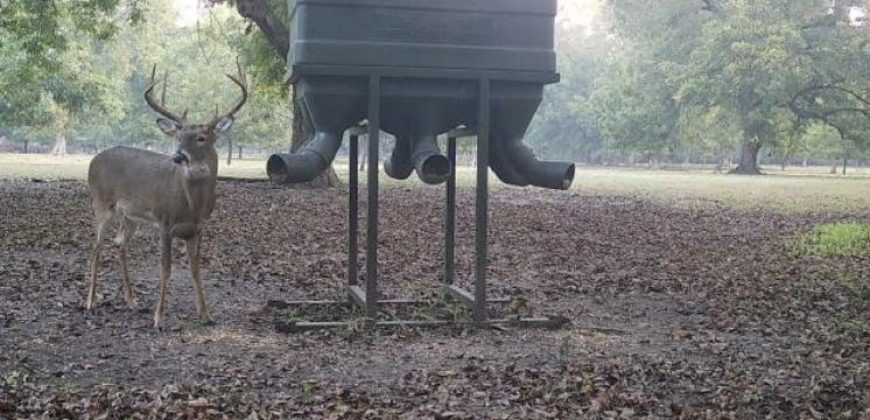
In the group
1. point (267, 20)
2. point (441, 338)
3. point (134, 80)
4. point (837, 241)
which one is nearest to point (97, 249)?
point (441, 338)

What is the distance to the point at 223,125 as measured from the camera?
788 cm

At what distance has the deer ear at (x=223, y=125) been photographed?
7.84 m

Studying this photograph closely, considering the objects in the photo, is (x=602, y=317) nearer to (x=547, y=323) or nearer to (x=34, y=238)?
(x=547, y=323)

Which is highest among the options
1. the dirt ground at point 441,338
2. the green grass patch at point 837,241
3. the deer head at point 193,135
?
the deer head at point 193,135

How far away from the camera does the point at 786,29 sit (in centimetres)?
3956

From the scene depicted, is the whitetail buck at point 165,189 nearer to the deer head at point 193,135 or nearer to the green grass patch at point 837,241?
the deer head at point 193,135

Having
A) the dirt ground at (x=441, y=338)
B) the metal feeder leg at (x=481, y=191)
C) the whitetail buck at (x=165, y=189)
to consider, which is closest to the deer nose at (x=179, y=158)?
the whitetail buck at (x=165, y=189)

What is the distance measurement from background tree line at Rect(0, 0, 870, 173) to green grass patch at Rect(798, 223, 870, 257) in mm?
12013

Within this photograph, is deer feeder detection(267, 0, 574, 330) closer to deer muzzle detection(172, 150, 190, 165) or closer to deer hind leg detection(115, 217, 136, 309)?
deer muzzle detection(172, 150, 190, 165)

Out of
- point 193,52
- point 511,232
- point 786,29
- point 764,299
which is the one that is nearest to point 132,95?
point 193,52

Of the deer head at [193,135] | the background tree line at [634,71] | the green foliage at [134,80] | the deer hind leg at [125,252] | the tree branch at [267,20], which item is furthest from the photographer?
the green foliage at [134,80]

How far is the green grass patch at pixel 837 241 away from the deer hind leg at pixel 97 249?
942cm

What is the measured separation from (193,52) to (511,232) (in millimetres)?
48197

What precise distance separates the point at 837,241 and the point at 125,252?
35.0ft
